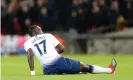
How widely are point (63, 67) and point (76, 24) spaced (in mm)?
16951

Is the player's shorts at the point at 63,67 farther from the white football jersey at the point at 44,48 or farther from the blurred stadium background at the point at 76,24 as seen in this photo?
the blurred stadium background at the point at 76,24

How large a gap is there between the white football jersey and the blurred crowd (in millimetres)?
15676

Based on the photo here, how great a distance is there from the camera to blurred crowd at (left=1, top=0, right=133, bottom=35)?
3203cm

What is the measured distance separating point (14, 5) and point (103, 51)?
5.43 m

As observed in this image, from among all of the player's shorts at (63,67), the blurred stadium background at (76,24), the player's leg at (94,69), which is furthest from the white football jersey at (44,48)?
the blurred stadium background at (76,24)

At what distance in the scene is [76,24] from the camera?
3275 cm

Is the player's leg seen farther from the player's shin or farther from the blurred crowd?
the blurred crowd

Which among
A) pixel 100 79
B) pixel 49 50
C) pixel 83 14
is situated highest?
pixel 83 14

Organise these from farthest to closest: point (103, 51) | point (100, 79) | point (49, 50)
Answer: point (103, 51) → point (49, 50) → point (100, 79)

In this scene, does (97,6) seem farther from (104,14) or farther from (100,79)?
(100,79)

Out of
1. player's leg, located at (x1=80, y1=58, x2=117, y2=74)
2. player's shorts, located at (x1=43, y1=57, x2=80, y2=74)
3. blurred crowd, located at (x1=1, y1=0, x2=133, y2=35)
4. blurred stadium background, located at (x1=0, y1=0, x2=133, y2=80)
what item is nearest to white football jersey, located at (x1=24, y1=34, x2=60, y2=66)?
player's shorts, located at (x1=43, y1=57, x2=80, y2=74)

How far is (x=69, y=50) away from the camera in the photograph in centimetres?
3259

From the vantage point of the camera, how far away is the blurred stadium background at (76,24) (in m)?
31.7

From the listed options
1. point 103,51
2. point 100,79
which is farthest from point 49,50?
point 103,51
